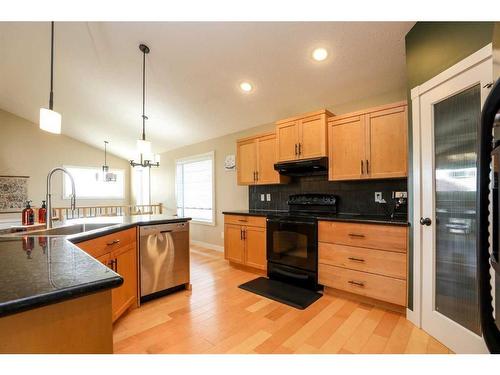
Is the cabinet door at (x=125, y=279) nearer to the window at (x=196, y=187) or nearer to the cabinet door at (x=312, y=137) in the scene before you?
the cabinet door at (x=312, y=137)

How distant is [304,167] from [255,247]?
1283 millimetres

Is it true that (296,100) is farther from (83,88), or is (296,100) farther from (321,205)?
(83,88)

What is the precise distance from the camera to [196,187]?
5.29m

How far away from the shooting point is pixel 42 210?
221 cm

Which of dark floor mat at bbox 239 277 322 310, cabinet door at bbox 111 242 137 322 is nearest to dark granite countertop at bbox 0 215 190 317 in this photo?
cabinet door at bbox 111 242 137 322

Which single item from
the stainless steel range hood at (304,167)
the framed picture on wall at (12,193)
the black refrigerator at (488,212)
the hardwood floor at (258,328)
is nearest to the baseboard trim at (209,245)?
the hardwood floor at (258,328)

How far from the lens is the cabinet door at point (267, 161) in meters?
3.33

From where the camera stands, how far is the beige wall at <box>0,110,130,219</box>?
542 centimetres

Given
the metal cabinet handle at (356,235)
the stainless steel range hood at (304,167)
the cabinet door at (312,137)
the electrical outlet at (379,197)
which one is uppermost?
the cabinet door at (312,137)

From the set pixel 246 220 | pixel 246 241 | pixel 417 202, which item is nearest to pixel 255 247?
pixel 246 241

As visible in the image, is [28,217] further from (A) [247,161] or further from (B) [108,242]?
(A) [247,161]

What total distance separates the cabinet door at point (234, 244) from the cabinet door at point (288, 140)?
1.24 m

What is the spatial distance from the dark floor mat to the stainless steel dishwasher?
2.54ft

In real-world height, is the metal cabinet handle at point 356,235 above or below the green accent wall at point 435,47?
below
